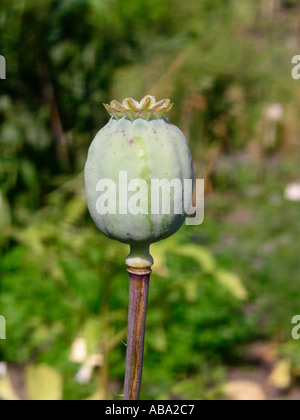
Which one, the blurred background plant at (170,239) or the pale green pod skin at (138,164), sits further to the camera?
the blurred background plant at (170,239)

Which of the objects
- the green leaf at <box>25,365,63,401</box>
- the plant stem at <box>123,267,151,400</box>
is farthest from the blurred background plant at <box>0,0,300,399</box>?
the plant stem at <box>123,267,151,400</box>

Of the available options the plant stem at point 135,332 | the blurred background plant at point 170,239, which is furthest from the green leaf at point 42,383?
the plant stem at point 135,332

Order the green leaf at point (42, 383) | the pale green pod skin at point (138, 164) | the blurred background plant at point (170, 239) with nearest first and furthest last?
1. the pale green pod skin at point (138, 164)
2. the green leaf at point (42, 383)
3. the blurred background plant at point (170, 239)

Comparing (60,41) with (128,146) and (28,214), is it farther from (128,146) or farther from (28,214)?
(128,146)

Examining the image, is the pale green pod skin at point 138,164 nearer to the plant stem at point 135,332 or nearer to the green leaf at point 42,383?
the plant stem at point 135,332

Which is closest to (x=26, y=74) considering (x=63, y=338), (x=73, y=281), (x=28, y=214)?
(x=28, y=214)

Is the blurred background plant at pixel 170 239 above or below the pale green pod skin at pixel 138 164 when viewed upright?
above
